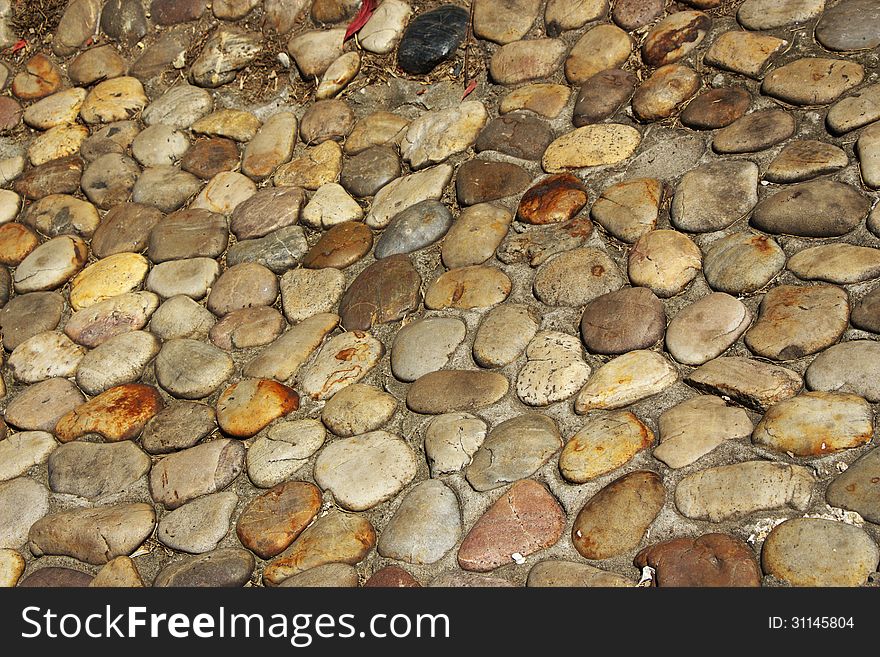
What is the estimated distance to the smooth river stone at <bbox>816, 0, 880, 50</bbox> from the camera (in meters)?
2.88

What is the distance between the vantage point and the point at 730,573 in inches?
74.9

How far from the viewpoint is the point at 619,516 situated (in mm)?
2088

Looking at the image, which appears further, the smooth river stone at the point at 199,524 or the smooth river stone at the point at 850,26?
the smooth river stone at the point at 850,26

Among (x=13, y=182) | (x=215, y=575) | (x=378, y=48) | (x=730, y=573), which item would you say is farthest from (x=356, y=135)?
(x=730, y=573)

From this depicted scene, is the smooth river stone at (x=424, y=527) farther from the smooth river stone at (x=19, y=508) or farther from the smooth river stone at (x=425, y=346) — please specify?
the smooth river stone at (x=19, y=508)

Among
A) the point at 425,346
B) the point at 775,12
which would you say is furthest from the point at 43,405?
the point at 775,12

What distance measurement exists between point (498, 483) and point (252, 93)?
89.2 inches

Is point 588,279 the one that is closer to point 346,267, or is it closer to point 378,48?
point 346,267

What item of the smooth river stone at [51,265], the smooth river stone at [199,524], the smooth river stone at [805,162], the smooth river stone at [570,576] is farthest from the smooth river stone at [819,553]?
the smooth river stone at [51,265]

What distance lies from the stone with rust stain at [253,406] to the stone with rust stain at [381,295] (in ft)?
1.01

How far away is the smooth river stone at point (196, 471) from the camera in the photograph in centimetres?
253

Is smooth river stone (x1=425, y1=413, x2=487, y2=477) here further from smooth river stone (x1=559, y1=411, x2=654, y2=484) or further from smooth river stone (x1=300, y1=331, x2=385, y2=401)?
smooth river stone (x1=300, y1=331, x2=385, y2=401)

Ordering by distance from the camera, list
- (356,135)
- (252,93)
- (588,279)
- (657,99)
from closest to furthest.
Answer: (588,279) → (657,99) → (356,135) → (252,93)

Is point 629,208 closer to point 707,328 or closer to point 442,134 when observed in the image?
point 707,328
